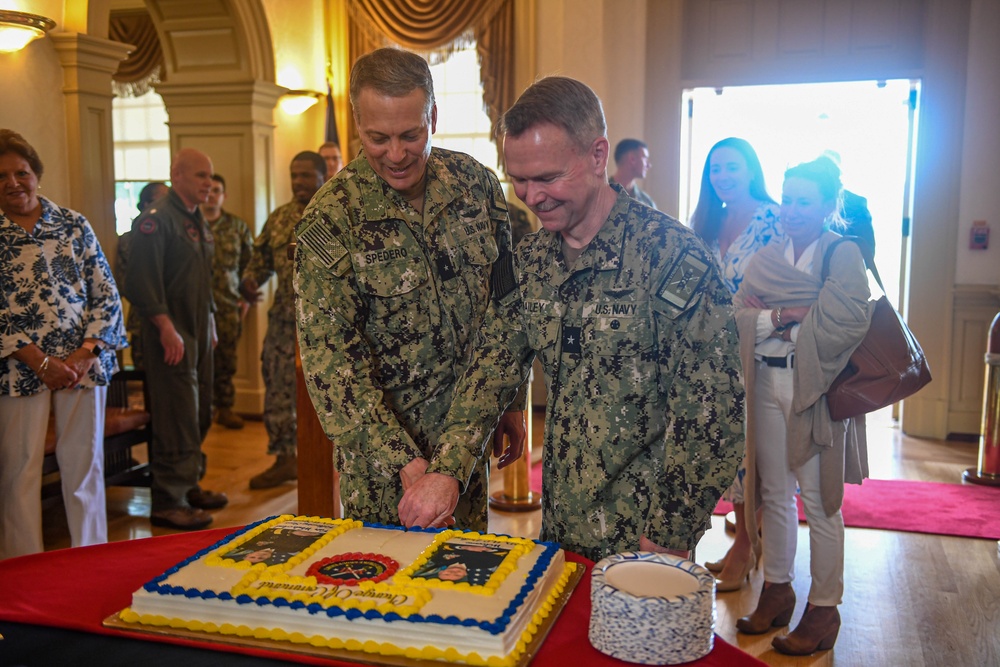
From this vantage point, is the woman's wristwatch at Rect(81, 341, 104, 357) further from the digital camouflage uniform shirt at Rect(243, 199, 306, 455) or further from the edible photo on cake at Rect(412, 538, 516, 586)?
the edible photo on cake at Rect(412, 538, 516, 586)

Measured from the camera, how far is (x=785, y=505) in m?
3.04

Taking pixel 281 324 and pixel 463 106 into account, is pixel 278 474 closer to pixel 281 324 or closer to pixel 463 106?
pixel 281 324

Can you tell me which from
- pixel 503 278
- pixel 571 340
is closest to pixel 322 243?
pixel 503 278

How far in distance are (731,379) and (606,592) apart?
60 centimetres

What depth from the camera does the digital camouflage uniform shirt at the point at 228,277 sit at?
6.15 metres

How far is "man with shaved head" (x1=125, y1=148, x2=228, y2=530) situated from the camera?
165 inches

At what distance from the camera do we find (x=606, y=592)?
111cm

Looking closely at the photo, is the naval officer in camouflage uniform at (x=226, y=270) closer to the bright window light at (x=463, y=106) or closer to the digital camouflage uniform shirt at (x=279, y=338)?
the digital camouflage uniform shirt at (x=279, y=338)

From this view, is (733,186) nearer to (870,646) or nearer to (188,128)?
(870,646)

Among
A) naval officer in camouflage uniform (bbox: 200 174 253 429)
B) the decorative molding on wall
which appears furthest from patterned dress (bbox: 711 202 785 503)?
naval officer in camouflage uniform (bbox: 200 174 253 429)

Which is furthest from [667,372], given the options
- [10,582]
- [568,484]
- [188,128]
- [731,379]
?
[188,128]

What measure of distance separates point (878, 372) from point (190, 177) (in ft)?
10.7

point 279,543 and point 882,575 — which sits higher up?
point 279,543

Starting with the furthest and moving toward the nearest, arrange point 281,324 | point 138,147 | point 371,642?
1. point 138,147
2. point 281,324
3. point 371,642
